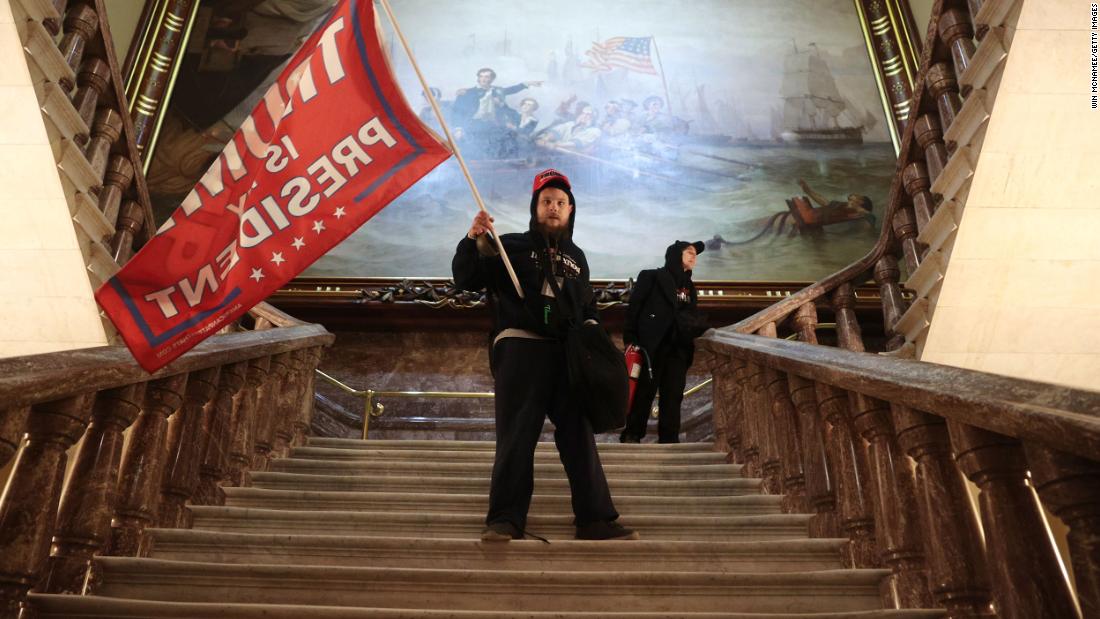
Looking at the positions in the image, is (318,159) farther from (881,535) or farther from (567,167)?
(567,167)

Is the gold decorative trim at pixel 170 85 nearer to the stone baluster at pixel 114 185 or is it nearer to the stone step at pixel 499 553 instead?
the stone baluster at pixel 114 185

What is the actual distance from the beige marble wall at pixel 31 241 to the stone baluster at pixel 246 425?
4.89 feet

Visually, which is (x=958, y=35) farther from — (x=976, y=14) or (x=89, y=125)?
(x=89, y=125)

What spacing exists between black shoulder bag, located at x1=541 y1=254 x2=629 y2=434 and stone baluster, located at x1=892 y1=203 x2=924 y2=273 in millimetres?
2651

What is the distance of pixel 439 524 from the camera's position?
3.81 metres

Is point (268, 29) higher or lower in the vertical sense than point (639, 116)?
higher

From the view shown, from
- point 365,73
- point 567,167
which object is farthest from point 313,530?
point 567,167

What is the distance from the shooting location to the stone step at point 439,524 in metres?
3.76

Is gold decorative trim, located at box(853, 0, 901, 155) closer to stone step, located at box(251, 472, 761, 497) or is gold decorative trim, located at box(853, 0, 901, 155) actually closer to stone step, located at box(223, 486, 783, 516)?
stone step, located at box(251, 472, 761, 497)

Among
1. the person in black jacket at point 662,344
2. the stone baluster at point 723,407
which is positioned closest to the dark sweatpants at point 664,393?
the person in black jacket at point 662,344

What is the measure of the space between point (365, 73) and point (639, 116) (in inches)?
278

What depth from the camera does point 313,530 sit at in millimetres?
3799

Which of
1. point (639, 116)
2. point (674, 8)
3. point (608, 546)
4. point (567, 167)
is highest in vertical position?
point (674, 8)

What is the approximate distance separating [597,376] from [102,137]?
11.3 ft
